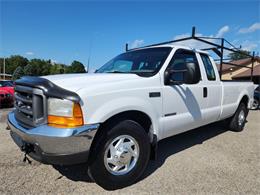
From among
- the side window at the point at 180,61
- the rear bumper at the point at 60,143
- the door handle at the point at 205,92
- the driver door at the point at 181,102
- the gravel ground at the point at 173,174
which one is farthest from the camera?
the door handle at the point at 205,92

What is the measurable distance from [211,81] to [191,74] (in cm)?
141

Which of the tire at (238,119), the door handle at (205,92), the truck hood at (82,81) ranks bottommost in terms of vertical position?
the tire at (238,119)

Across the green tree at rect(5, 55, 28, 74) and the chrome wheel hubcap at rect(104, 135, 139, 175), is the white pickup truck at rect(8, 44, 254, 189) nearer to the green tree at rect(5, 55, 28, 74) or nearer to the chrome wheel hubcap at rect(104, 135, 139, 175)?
the chrome wheel hubcap at rect(104, 135, 139, 175)

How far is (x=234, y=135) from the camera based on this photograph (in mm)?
5246

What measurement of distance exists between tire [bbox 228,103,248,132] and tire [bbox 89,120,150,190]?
372 centimetres

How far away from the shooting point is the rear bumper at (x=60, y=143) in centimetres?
206

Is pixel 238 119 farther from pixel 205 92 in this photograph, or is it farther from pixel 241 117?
pixel 205 92

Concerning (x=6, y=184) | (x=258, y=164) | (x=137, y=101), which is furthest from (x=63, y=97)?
(x=258, y=164)

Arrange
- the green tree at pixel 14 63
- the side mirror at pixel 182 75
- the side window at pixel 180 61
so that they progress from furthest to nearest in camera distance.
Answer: the green tree at pixel 14 63, the side window at pixel 180 61, the side mirror at pixel 182 75

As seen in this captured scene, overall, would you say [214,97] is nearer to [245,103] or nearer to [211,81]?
[211,81]

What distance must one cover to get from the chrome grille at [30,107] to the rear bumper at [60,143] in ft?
0.37

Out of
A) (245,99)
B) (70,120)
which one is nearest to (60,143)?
(70,120)

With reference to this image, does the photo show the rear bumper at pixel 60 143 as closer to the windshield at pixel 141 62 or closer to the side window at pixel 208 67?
the windshield at pixel 141 62

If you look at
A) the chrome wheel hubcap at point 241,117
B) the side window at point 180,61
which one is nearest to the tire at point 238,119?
the chrome wheel hubcap at point 241,117
